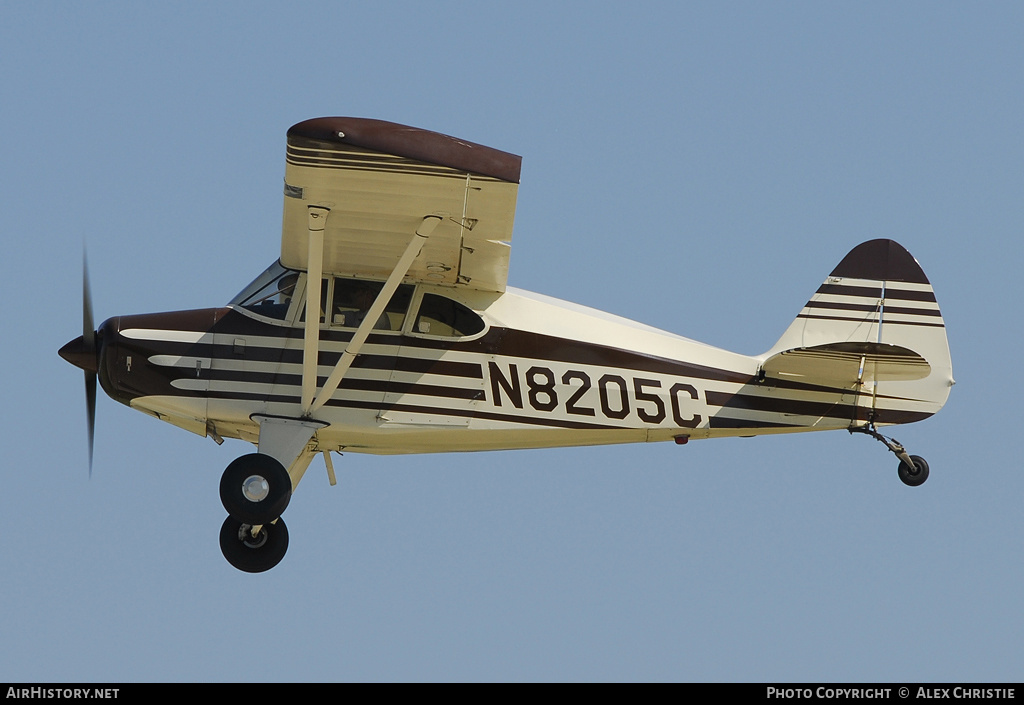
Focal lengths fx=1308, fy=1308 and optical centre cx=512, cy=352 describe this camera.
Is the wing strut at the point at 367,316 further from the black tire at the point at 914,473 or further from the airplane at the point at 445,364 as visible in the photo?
the black tire at the point at 914,473

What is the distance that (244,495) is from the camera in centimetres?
977

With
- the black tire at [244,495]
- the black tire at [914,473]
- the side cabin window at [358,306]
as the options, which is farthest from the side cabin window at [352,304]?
the black tire at [914,473]

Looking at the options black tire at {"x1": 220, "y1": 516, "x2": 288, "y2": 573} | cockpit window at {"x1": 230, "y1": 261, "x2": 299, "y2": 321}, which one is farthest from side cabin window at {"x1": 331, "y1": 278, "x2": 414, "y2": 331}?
black tire at {"x1": 220, "y1": 516, "x2": 288, "y2": 573}

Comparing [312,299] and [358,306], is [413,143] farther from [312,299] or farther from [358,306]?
[358,306]

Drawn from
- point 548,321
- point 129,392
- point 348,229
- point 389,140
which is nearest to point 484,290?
point 548,321

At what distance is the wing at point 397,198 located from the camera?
8828 mm

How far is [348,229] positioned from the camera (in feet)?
32.2

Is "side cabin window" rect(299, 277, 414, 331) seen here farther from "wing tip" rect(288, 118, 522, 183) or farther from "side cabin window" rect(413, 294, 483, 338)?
"wing tip" rect(288, 118, 522, 183)

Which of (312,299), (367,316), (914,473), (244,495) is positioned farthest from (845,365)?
(244,495)

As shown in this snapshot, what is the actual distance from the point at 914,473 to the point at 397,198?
15.6 feet

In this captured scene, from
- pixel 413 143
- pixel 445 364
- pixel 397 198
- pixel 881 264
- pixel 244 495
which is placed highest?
pixel 413 143

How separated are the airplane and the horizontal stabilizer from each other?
0.02 m
